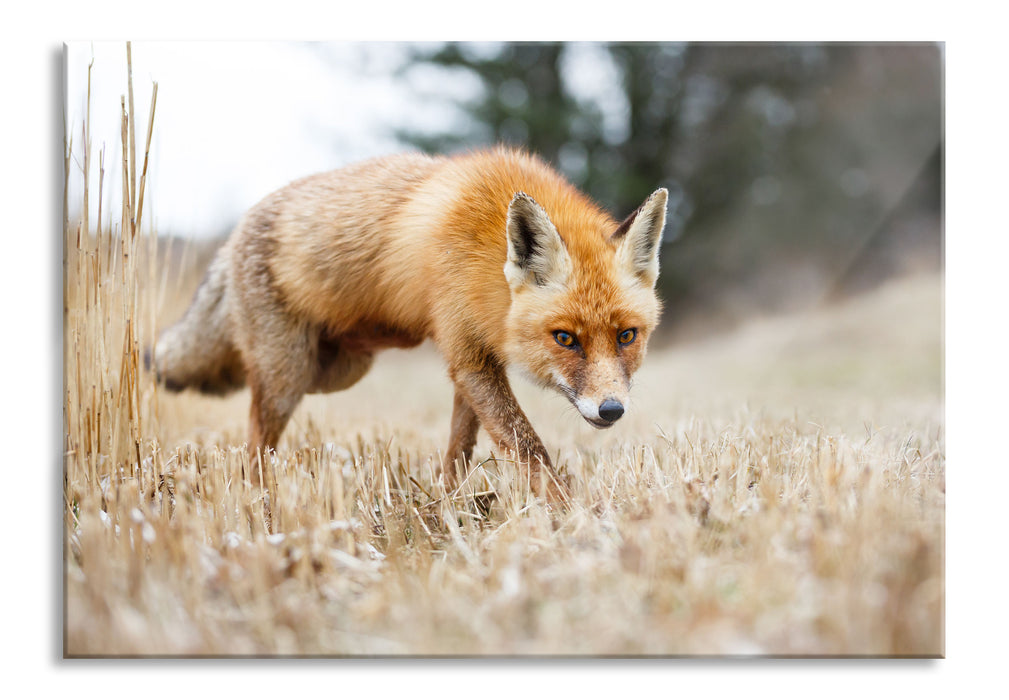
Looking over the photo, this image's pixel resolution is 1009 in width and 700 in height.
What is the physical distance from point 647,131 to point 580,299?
346 cm

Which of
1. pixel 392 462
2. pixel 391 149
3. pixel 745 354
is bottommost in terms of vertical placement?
pixel 392 462

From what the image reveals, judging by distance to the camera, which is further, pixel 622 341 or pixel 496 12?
pixel 496 12

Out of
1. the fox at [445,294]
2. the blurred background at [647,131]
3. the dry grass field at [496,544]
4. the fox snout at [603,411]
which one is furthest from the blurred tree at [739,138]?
the dry grass field at [496,544]

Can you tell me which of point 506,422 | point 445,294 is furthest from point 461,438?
point 445,294

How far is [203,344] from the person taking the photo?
3904 millimetres

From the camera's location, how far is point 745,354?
25.3 ft

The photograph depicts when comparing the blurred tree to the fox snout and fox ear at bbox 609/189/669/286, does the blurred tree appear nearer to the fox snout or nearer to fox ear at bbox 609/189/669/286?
fox ear at bbox 609/189/669/286

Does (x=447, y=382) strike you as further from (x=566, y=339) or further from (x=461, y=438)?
(x=566, y=339)

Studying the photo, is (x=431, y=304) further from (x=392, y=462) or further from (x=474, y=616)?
(x=474, y=616)

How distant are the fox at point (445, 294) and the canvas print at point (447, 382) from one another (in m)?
0.02

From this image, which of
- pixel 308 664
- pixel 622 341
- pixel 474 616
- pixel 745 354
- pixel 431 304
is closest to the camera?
pixel 474 616

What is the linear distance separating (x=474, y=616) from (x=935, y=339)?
4806 millimetres

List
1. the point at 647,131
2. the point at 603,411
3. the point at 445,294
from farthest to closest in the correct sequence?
the point at 647,131 < the point at 445,294 < the point at 603,411
